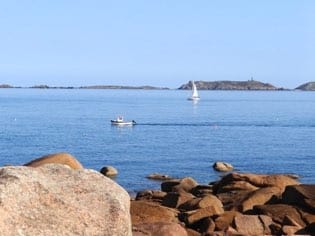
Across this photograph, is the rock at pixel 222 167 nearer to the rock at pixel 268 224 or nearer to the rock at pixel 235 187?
the rock at pixel 235 187

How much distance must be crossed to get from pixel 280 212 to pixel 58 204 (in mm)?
10919

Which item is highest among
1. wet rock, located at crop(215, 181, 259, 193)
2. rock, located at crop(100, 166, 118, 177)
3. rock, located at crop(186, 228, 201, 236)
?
rock, located at crop(186, 228, 201, 236)

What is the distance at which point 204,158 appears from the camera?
5294 centimetres

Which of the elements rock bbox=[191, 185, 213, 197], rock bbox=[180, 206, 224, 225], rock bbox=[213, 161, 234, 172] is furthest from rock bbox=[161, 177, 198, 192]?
rock bbox=[213, 161, 234, 172]

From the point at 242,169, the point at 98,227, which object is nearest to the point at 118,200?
the point at 98,227

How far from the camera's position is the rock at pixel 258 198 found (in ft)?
65.5

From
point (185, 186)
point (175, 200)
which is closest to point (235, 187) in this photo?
point (175, 200)

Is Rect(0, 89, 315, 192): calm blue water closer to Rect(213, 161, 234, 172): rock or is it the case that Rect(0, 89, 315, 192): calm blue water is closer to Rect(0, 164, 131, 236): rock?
Rect(213, 161, 234, 172): rock

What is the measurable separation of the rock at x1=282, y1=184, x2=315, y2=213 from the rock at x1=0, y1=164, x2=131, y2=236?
425 inches

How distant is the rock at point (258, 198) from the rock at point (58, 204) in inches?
450

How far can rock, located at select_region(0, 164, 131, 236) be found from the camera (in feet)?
26.7

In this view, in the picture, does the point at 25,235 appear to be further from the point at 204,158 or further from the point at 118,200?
the point at 204,158

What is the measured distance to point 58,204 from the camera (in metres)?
8.43

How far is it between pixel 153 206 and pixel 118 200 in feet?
29.2
